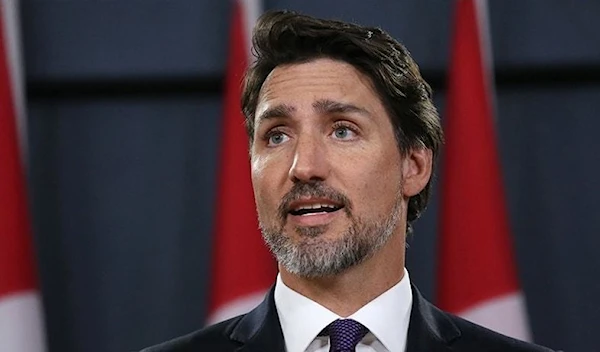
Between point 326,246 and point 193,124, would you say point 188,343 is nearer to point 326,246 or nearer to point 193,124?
point 326,246

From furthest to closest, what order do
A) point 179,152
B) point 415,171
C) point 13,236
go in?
point 179,152 → point 13,236 → point 415,171

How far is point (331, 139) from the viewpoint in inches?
53.3

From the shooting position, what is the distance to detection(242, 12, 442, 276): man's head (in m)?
1.33

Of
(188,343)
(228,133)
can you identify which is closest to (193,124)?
(228,133)

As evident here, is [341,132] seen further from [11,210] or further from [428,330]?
[11,210]

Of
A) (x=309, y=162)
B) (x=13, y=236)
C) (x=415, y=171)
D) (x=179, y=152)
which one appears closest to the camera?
(x=309, y=162)

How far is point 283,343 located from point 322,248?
128 millimetres

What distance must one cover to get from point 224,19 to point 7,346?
2.13 ft

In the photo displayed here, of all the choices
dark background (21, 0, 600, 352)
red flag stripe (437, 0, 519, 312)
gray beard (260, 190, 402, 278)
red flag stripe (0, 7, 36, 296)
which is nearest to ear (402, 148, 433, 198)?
gray beard (260, 190, 402, 278)

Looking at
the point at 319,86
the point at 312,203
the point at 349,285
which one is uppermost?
the point at 319,86

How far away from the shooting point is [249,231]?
6.05 ft

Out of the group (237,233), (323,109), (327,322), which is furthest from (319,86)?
(237,233)

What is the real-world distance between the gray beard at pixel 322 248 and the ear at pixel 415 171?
11 centimetres

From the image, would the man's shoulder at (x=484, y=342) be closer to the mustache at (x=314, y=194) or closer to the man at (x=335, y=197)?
the man at (x=335, y=197)
